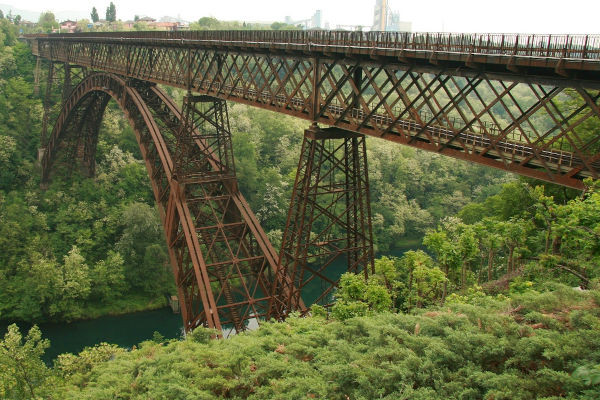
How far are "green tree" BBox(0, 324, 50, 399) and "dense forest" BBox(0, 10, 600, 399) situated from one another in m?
0.05

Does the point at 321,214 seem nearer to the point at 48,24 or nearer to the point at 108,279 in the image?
the point at 108,279

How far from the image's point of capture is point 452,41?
41.1 ft

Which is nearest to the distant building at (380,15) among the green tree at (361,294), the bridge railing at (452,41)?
the bridge railing at (452,41)

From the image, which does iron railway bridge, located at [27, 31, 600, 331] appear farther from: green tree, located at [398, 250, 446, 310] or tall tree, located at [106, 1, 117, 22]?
tall tree, located at [106, 1, 117, 22]

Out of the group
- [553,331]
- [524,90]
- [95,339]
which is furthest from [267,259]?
[524,90]

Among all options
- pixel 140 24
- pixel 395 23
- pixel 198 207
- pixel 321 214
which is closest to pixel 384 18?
pixel 395 23

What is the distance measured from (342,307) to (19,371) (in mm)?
12901

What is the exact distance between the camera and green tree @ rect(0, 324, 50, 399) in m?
18.8

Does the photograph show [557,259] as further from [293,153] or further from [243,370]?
[293,153]

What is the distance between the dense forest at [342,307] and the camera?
9.63 m

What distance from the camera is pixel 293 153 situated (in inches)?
2039

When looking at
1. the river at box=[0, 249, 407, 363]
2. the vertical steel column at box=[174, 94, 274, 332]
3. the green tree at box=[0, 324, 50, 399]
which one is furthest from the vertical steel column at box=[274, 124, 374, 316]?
the river at box=[0, 249, 407, 363]

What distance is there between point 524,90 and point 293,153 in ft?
155

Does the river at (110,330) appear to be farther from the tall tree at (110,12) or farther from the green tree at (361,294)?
the tall tree at (110,12)
